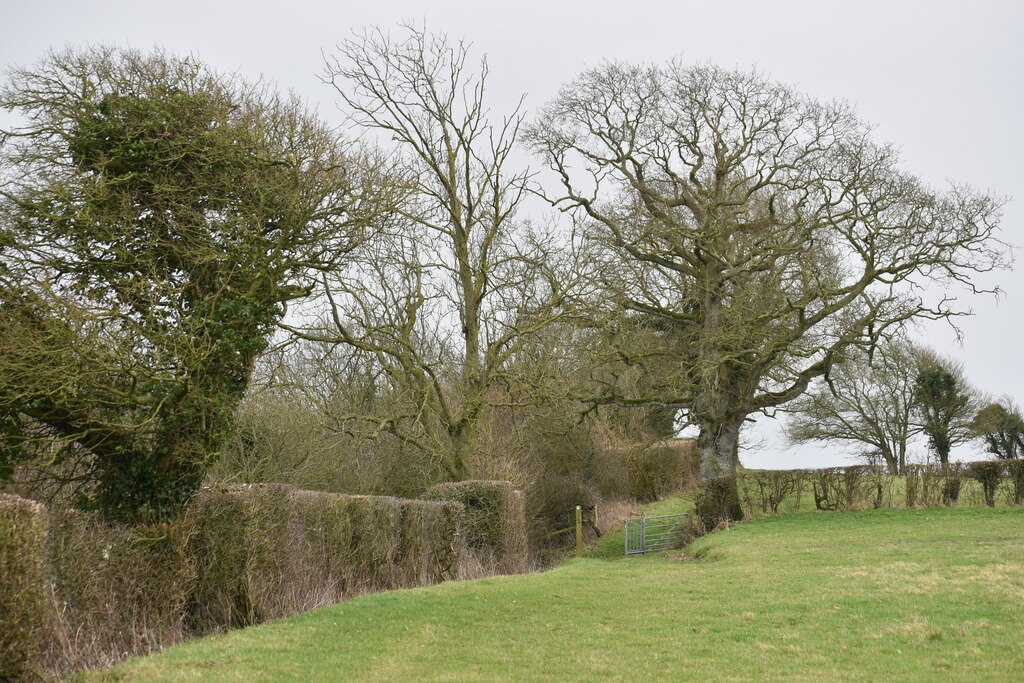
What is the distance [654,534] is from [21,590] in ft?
63.8

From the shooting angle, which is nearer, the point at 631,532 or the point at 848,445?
the point at 631,532

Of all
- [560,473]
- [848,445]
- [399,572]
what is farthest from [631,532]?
[848,445]

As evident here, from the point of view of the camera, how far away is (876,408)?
41344 mm

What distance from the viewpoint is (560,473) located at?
29266 mm

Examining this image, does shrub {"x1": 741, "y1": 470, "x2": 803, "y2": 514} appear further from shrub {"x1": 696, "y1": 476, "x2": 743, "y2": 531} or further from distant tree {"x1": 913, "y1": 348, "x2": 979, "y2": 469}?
distant tree {"x1": 913, "y1": 348, "x2": 979, "y2": 469}

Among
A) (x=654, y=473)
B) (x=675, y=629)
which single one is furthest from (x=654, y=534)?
(x=675, y=629)

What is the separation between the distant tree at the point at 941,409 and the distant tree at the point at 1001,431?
98 centimetres

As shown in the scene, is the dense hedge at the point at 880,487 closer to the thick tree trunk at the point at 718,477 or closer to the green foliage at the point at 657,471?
the thick tree trunk at the point at 718,477

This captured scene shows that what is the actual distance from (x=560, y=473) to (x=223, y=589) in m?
18.1

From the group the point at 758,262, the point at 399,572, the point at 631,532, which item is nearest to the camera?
the point at 399,572

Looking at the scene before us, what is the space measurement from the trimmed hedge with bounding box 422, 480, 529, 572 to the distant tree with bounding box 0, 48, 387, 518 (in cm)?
594

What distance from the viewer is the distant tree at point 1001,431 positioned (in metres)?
36.5

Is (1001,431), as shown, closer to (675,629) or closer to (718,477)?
(718,477)

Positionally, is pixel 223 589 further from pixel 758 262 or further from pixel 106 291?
pixel 758 262
